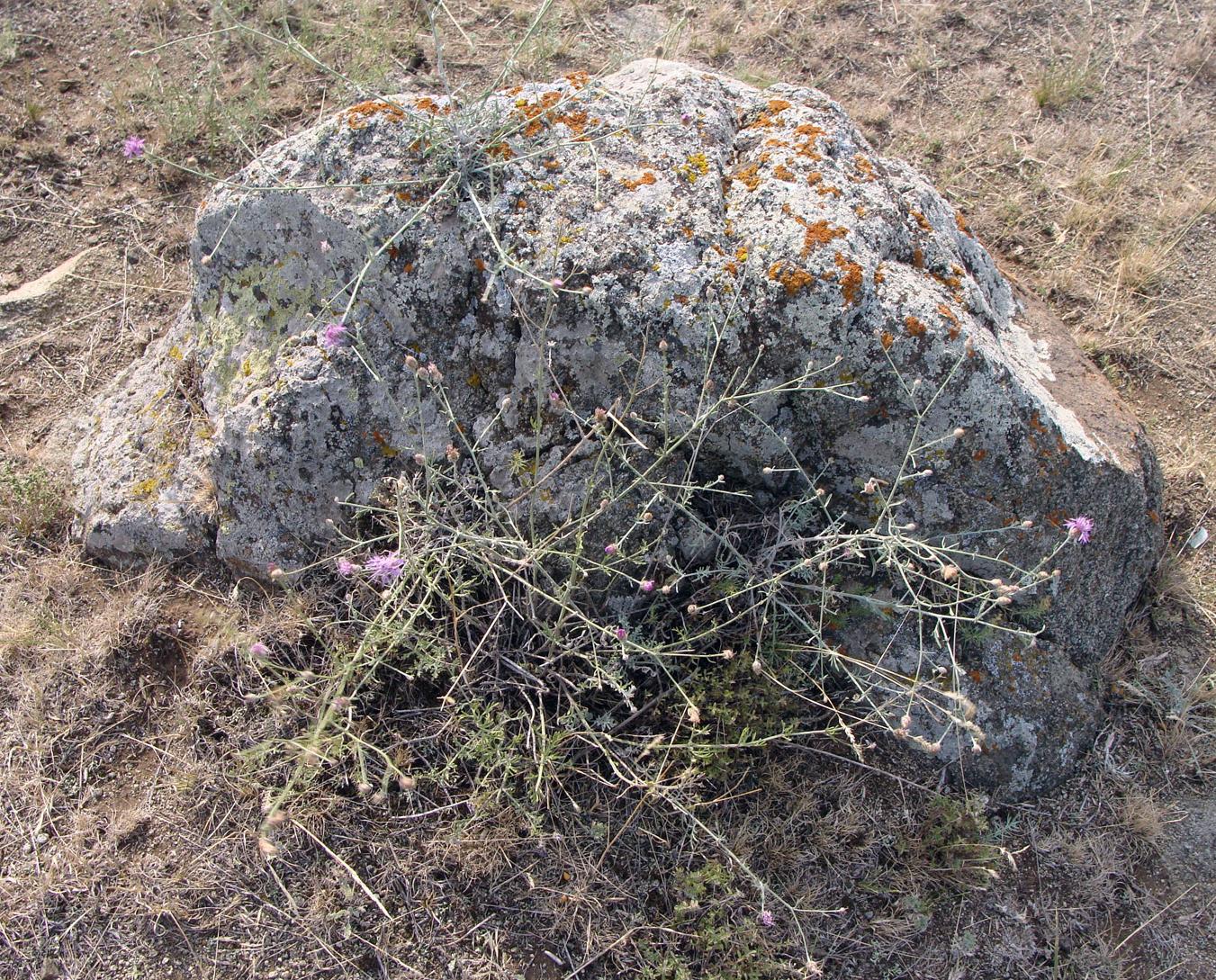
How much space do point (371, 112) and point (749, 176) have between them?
1336 millimetres

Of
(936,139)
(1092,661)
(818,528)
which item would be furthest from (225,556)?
(936,139)

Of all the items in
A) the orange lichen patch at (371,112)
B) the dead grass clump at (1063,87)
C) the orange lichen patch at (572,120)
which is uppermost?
the dead grass clump at (1063,87)

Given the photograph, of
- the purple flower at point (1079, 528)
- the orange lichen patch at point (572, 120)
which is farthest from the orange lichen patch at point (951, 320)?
the orange lichen patch at point (572, 120)

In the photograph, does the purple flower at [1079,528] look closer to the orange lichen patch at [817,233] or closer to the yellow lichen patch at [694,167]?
the orange lichen patch at [817,233]

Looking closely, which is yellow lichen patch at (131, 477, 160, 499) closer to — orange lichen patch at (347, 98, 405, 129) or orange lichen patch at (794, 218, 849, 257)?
orange lichen patch at (347, 98, 405, 129)

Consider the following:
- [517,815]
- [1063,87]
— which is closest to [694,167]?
[517,815]

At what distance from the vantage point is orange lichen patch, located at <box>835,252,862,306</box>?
257cm

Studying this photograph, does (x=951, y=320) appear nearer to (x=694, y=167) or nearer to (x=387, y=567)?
(x=694, y=167)

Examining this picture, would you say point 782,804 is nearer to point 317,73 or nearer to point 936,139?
point 936,139

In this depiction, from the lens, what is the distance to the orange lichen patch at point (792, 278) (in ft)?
8.44

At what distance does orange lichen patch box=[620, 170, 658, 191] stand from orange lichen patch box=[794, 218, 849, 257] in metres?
0.51

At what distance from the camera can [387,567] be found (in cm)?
256

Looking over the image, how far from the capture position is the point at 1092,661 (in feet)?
9.89

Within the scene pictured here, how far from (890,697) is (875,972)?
851 mm
